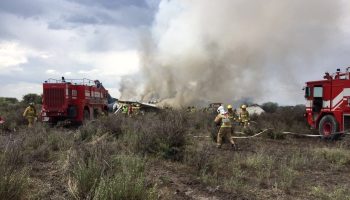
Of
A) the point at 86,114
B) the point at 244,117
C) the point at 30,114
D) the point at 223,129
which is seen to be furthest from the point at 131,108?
the point at 223,129

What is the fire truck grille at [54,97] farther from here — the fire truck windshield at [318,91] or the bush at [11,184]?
the bush at [11,184]

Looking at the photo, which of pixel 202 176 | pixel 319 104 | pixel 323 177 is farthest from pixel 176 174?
pixel 319 104

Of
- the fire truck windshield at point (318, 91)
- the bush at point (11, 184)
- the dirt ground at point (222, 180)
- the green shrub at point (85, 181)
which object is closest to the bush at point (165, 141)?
the dirt ground at point (222, 180)

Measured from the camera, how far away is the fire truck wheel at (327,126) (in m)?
18.0

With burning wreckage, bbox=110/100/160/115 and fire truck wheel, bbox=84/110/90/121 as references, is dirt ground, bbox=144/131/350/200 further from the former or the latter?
burning wreckage, bbox=110/100/160/115

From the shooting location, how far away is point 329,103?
18500 mm

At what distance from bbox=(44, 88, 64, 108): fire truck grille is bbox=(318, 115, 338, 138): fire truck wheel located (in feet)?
39.7

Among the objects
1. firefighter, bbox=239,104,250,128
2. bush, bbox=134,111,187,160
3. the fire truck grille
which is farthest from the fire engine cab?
the fire truck grille

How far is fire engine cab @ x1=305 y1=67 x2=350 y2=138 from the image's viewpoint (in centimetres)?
1775

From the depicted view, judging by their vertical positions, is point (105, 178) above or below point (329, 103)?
below

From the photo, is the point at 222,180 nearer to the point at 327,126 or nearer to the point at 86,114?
the point at 327,126

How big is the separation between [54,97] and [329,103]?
12.8 metres

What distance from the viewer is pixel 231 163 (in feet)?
33.9

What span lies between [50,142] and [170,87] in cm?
3740
